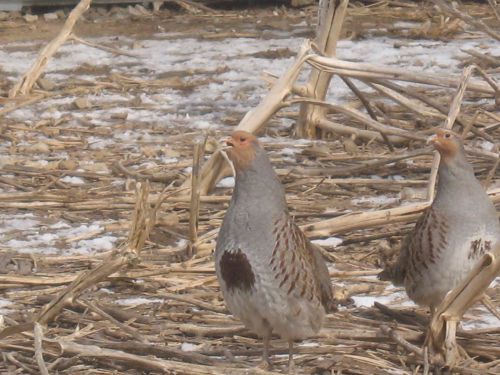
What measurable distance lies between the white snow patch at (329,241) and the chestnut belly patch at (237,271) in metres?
1.53

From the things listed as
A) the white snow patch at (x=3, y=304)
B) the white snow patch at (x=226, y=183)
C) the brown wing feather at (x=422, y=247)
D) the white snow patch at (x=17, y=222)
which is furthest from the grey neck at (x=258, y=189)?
the white snow patch at (x=226, y=183)

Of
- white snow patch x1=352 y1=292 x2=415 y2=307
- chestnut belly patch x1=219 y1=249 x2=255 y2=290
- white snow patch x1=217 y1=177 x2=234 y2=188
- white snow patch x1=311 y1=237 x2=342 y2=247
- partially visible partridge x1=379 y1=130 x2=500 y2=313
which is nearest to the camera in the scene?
chestnut belly patch x1=219 y1=249 x2=255 y2=290

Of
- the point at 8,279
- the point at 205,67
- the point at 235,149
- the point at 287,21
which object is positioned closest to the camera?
the point at 235,149

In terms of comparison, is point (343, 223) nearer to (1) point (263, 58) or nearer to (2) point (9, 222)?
(2) point (9, 222)

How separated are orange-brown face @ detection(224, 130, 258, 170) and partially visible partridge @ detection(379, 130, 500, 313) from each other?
0.80m

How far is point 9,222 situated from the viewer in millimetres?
6004

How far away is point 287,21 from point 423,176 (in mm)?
4294

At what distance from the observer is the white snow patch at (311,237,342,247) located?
561 cm

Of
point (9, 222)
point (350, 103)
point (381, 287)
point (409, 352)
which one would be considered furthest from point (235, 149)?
point (350, 103)

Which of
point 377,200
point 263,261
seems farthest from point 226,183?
point 263,261

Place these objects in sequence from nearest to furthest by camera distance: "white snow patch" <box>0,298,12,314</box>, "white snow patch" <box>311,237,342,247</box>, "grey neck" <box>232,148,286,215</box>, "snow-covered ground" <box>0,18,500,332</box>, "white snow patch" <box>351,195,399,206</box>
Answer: "grey neck" <box>232,148,286,215</box> → "white snow patch" <box>0,298,12,314</box> → "white snow patch" <box>311,237,342,247</box> → "snow-covered ground" <box>0,18,500,332</box> → "white snow patch" <box>351,195,399,206</box>

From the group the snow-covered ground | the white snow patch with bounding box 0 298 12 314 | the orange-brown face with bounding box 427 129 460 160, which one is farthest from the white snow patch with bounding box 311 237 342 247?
the white snow patch with bounding box 0 298 12 314

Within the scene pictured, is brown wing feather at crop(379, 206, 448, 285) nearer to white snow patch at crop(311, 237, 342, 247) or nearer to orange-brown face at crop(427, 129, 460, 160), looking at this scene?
orange-brown face at crop(427, 129, 460, 160)

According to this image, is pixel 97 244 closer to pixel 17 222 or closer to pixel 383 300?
pixel 17 222
